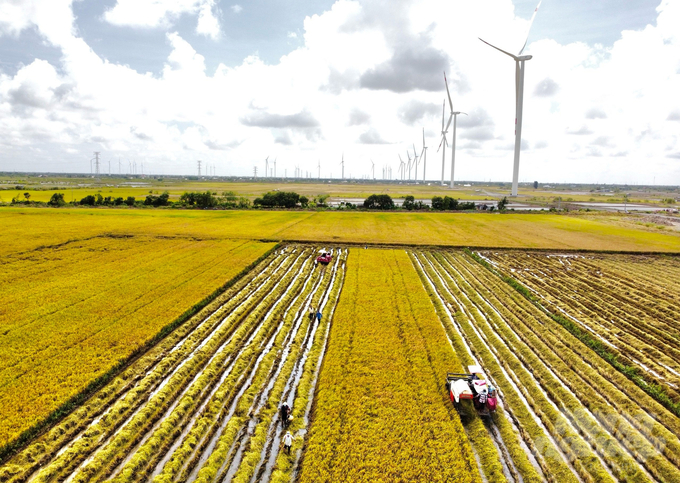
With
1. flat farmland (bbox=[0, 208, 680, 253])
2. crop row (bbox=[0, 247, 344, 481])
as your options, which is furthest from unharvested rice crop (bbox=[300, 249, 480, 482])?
flat farmland (bbox=[0, 208, 680, 253])

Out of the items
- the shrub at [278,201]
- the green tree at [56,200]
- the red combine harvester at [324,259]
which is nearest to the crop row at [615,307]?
the red combine harvester at [324,259]

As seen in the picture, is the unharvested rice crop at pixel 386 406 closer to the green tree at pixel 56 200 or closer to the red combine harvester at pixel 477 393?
the red combine harvester at pixel 477 393

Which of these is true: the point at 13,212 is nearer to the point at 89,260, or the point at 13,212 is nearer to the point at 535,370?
the point at 89,260

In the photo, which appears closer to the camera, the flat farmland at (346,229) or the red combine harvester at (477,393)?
the red combine harvester at (477,393)

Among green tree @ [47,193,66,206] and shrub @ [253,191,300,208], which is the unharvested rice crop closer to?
shrub @ [253,191,300,208]

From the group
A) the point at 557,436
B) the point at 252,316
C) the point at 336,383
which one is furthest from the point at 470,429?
the point at 252,316

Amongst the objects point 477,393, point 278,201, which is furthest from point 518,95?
point 477,393
